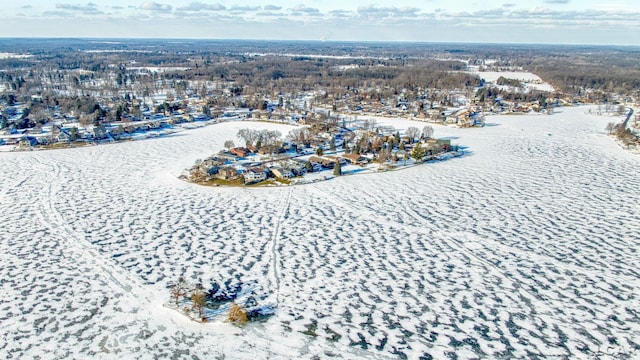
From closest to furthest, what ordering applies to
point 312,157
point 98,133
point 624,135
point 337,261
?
point 337,261, point 312,157, point 624,135, point 98,133

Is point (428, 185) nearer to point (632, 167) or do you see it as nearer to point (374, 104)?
point (632, 167)

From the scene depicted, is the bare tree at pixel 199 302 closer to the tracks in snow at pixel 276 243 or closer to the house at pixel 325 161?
the tracks in snow at pixel 276 243

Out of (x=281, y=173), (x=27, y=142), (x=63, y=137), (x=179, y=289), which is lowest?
(x=179, y=289)

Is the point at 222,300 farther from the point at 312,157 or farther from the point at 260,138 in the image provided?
the point at 260,138

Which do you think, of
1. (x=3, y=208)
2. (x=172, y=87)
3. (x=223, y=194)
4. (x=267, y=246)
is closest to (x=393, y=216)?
(x=267, y=246)

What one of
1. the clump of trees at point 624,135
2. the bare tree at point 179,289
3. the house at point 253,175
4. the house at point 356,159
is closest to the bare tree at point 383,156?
the house at point 356,159

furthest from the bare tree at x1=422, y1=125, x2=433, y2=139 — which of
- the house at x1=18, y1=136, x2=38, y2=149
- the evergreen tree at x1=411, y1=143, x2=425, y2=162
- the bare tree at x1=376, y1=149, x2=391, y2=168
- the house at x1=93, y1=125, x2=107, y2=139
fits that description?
the house at x1=18, y1=136, x2=38, y2=149

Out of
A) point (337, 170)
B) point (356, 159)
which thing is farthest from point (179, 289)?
point (356, 159)
